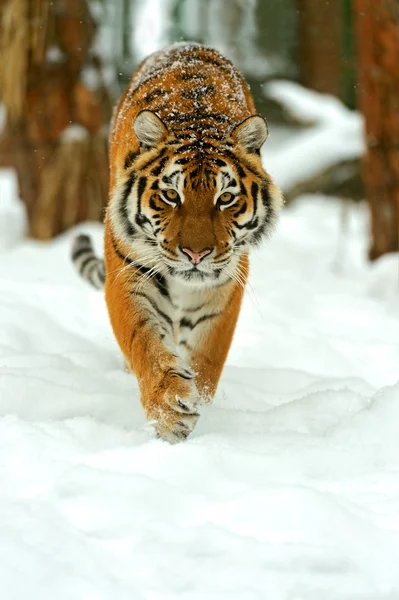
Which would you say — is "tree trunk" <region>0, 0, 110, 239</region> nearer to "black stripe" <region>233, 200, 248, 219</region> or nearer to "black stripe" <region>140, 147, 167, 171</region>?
"black stripe" <region>140, 147, 167, 171</region>

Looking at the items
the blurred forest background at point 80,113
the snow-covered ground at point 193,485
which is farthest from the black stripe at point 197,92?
the blurred forest background at point 80,113

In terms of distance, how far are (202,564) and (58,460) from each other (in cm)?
55

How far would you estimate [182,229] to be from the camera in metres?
2.94

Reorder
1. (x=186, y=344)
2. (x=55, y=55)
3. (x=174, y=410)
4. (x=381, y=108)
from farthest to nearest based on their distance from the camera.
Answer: (x=55, y=55) < (x=381, y=108) < (x=186, y=344) < (x=174, y=410)

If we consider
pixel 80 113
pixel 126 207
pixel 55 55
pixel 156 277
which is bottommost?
pixel 80 113

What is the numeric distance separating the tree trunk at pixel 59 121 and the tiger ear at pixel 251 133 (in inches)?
141

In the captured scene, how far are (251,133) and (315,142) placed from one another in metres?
5.72

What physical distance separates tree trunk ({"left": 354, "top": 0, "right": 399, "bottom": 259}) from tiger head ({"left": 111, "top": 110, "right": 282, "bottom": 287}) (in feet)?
8.98

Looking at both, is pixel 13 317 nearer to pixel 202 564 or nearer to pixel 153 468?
pixel 153 468

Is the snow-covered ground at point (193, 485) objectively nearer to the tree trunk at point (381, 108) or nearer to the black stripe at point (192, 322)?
the black stripe at point (192, 322)

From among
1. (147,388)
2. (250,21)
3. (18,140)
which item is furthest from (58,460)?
(250,21)

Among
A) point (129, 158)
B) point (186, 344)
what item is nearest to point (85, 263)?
point (186, 344)

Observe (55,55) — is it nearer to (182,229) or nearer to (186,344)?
(186,344)

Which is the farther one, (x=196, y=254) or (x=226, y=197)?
(x=226, y=197)
